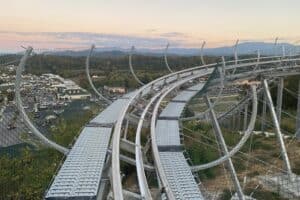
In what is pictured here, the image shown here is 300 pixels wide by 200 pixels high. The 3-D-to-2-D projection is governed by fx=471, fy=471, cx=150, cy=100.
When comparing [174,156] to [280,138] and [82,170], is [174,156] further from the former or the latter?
[280,138]

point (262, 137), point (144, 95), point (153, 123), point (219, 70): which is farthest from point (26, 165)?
point (262, 137)

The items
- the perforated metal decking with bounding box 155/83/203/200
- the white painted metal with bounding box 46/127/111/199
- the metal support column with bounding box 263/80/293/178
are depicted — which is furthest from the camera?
the metal support column with bounding box 263/80/293/178

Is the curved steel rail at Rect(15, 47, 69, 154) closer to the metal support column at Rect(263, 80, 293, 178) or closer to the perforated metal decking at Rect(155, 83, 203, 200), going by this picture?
the perforated metal decking at Rect(155, 83, 203, 200)

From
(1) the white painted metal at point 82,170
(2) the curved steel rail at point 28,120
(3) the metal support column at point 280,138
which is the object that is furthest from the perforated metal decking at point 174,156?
(3) the metal support column at point 280,138

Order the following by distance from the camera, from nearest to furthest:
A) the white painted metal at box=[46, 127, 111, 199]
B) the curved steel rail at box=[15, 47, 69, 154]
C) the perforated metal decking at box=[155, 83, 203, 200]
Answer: the white painted metal at box=[46, 127, 111, 199] < the perforated metal decking at box=[155, 83, 203, 200] < the curved steel rail at box=[15, 47, 69, 154]

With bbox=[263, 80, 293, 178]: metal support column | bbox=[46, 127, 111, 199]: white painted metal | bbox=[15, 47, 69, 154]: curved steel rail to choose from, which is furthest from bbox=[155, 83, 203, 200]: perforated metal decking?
bbox=[263, 80, 293, 178]: metal support column

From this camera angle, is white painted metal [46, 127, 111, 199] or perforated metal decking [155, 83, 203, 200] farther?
perforated metal decking [155, 83, 203, 200]

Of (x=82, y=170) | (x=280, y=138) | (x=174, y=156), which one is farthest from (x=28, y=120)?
(x=280, y=138)

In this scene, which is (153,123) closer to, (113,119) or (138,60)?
(113,119)

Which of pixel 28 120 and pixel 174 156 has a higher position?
pixel 28 120

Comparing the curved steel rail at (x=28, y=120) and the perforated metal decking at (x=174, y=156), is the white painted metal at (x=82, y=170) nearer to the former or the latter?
the curved steel rail at (x=28, y=120)

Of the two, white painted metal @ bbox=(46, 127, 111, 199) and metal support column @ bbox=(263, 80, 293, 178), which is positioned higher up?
white painted metal @ bbox=(46, 127, 111, 199)
